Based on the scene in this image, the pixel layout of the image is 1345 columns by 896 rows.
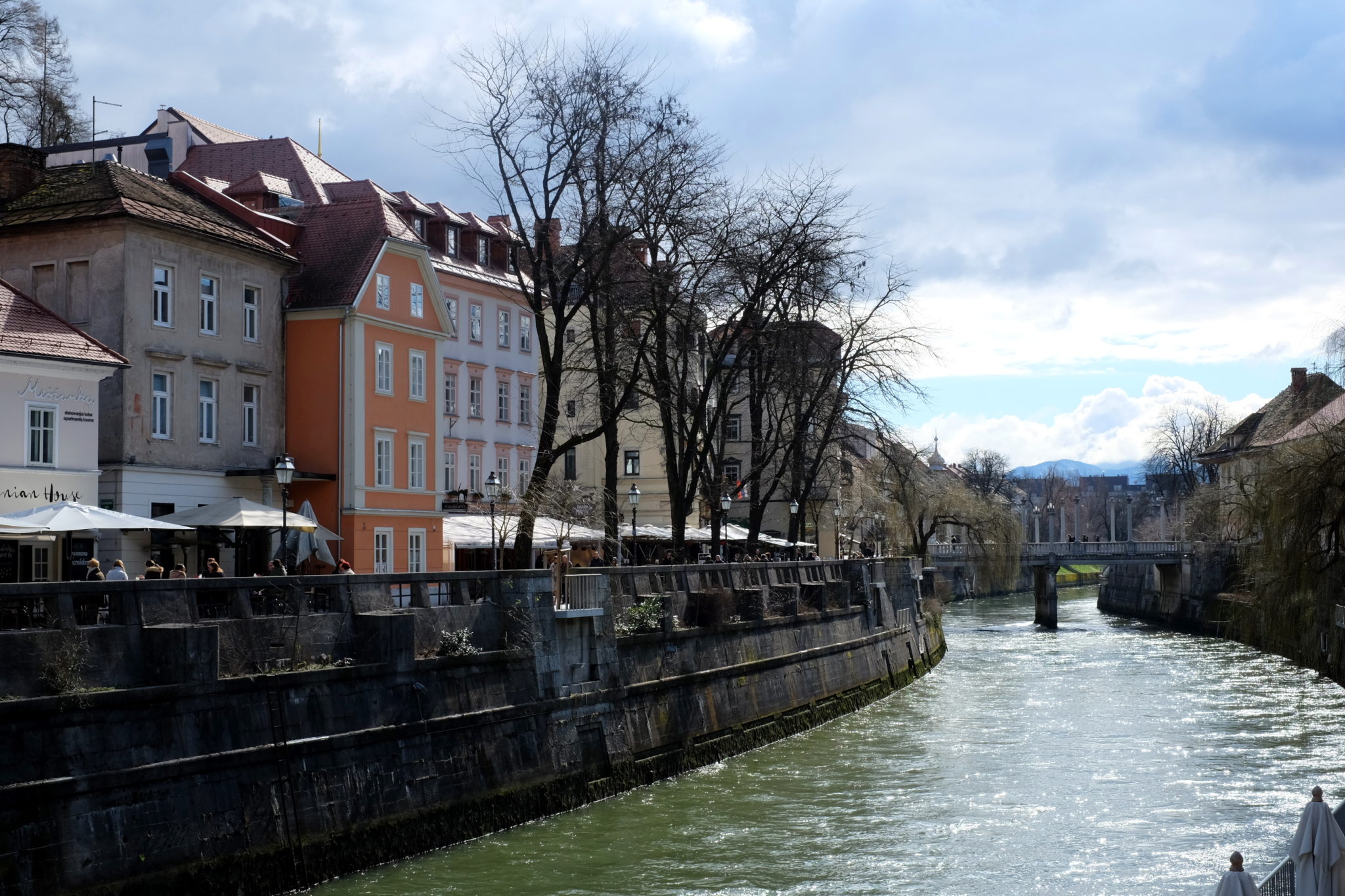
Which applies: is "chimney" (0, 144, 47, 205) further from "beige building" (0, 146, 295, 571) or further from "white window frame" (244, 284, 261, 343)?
"white window frame" (244, 284, 261, 343)

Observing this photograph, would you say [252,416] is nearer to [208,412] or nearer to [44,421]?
[208,412]

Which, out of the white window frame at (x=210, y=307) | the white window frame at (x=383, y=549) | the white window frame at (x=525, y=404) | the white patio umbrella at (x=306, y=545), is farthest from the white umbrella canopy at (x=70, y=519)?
the white window frame at (x=525, y=404)

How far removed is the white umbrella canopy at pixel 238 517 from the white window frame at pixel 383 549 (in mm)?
8896

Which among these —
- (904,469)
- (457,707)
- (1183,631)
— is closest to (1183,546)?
(1183,631)

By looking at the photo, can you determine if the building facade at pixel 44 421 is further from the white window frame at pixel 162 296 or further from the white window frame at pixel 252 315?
the white window frame at pixel 252 315

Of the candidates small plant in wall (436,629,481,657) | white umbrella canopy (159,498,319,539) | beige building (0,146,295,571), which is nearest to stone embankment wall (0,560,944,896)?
small plant in wall (436,629,481,657)

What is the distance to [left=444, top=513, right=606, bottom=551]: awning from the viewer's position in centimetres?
3925

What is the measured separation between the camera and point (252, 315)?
123 feet

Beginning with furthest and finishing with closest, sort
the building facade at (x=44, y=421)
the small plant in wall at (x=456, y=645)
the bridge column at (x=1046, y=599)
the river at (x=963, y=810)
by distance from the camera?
the bridge column at (x=1046, y=599)
the building facade at (x=44, y=421)
the small plant in wall at (x=456, y=645)
the river at (x=963, y=810)

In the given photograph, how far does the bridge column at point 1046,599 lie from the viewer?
254 feet

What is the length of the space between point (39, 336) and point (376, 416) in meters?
13.0

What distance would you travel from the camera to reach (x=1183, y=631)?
7325cm

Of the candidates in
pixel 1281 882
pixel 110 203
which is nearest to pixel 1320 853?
pixel 1281 882

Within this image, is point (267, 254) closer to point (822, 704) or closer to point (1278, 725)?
point (822, 704)
